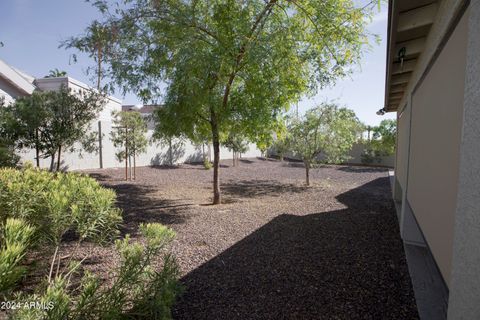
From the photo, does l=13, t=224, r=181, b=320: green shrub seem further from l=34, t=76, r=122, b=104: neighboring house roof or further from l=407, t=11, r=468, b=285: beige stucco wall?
l=34, t=76, r=122, b=104: neighboring house roof

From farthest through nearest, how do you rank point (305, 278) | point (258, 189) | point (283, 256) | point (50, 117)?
point (258, 189) < point (50, 117) < point (283, 256) < point (305, 278)

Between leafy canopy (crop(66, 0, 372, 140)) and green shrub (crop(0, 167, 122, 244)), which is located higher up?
leafy canopy (crop(66, 0, 372, 140))

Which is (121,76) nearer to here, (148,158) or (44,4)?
(44,4)

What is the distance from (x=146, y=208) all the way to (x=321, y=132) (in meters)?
7.53

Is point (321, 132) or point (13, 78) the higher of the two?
point (13, 78)

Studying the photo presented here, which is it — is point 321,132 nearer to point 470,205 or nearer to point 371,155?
point 470,205

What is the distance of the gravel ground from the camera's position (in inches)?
118

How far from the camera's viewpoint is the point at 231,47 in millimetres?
6309

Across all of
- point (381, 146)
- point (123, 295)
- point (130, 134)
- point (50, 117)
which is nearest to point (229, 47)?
point (123, 295)

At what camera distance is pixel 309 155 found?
1173 centimetres

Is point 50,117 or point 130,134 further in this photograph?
point 130,134

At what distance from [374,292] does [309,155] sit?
8.72 metres

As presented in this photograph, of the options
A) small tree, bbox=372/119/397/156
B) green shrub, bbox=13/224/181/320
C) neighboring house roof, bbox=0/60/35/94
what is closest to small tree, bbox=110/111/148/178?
neighboring house roof, bbox=0/60/35/94

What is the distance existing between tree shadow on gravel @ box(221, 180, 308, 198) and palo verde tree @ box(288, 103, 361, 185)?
56.7 inches
